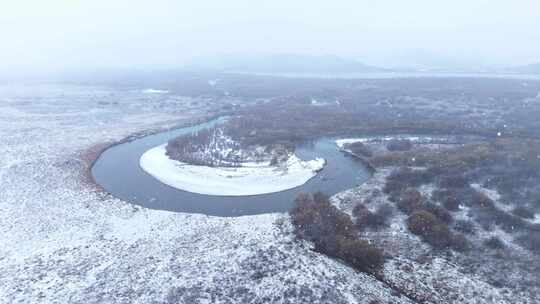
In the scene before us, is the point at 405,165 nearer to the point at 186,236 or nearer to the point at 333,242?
the point at 333,242

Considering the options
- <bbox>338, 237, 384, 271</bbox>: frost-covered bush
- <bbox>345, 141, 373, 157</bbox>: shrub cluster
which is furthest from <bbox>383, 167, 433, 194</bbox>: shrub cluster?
<bbox>338, 237, 384, 271</bbox>: frost-covered bush

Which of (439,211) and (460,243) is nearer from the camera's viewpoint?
(460,243)

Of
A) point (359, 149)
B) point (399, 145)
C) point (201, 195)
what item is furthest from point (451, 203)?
point (201, 195)

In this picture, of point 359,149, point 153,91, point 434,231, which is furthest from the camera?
point 153,91

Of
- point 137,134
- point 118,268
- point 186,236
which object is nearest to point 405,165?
point 186,236

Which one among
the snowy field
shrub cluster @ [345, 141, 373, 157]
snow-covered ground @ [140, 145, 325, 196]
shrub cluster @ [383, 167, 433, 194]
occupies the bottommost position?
the snowy field

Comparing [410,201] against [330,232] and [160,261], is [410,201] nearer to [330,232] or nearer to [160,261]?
Answer: [330,232]

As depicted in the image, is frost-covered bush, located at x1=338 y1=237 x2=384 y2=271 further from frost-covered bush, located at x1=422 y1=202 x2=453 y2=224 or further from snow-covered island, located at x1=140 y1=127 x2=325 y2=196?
snow-covered island, located at x1=140 y1=127 x2=325 y2=196
